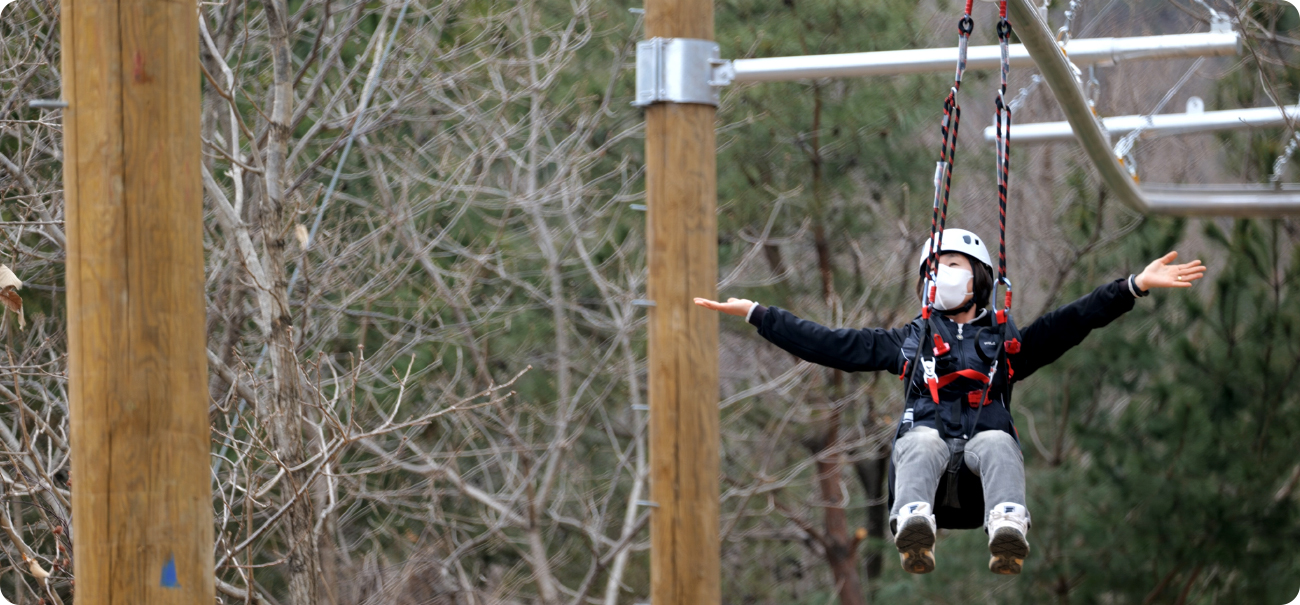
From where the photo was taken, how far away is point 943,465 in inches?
161

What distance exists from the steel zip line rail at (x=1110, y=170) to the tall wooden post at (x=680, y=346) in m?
1.38

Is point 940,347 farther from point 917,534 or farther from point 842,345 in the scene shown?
point 917,534

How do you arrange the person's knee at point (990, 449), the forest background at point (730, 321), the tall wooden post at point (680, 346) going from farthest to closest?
the forest background at point (730, 321), the tall wooden post at point (680, 346), the person's knee at point (990, 449)

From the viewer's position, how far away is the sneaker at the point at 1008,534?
376 centimetres

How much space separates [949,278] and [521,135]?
7139mm

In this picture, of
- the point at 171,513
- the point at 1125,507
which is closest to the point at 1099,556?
the point at 1125,507

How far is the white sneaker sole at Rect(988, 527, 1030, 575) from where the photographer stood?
3754mm

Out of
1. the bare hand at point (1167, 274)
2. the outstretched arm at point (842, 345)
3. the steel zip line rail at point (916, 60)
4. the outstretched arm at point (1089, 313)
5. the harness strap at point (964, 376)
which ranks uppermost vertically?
the steel zip line rail at point (916, 60)

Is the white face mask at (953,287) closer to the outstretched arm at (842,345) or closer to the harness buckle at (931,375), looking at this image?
the outstretched arm at (842,345)

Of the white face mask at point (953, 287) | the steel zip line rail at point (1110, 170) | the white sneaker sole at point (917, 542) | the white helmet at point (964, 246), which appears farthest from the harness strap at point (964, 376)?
the steel zip line rail at point (1110, 170)

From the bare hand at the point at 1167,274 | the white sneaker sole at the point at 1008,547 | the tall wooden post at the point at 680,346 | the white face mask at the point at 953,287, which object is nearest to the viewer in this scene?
the white sneaker sole at the point at 1008,547

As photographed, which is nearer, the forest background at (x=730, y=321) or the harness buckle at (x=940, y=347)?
the harness buckle at (x=940, y=347)

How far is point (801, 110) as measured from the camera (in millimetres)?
10961

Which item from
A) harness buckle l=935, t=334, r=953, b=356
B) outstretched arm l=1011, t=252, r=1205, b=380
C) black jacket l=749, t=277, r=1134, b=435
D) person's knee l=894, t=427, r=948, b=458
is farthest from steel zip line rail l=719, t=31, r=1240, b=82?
person's knee l=894, t=427, r=948, b=458
